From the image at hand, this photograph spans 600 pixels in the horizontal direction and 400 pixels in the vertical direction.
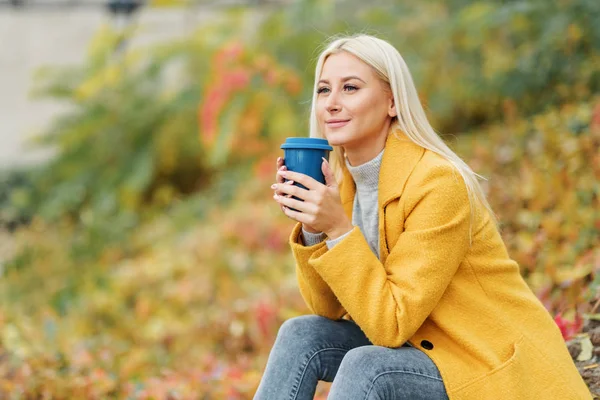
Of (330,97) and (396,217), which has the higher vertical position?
(330,97)

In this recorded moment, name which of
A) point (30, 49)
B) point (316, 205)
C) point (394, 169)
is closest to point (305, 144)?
point (316, 205)

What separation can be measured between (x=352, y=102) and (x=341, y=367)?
0.68m

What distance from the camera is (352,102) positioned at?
5.81 ft

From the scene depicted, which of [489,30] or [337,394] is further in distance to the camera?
[489,30]

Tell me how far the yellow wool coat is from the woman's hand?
0.05 m

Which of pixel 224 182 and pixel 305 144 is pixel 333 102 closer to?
pixel 305 144

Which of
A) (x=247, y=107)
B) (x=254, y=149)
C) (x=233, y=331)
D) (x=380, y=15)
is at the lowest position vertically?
(x=233, y=331)

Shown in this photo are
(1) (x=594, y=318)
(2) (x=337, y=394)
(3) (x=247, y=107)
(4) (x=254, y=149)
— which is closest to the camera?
(2) (x=337, y=394)

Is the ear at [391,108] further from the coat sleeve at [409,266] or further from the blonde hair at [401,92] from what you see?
the coat sleeve at [409,266]

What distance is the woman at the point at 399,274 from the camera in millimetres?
1580

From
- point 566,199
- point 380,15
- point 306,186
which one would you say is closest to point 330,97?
point 306,186

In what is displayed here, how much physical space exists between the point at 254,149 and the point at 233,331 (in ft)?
11.3

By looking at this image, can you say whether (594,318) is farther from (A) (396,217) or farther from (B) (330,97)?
(B) (330,97)

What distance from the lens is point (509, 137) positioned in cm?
464
